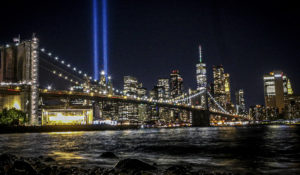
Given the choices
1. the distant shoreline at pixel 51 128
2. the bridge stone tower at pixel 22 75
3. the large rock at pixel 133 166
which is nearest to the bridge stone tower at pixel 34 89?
the bridge stone tower at pixel 22 75

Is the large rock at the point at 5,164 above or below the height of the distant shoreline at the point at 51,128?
above

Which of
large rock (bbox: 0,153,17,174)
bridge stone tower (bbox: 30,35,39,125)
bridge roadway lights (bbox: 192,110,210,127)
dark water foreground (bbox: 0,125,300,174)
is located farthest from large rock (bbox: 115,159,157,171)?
bridge roadway lights (bbox: 192,110,210,127)

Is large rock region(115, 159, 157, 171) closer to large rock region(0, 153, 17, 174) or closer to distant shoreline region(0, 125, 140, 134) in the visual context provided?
large rock region(0, 153, 17, 174)

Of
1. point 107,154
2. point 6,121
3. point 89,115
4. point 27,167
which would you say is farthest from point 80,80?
point 27,167

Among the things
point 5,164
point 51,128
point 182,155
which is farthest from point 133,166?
point 51,128

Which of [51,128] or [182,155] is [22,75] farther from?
[182,155]

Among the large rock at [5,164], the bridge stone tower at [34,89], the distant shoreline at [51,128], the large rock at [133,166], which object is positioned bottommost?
the distant shoreline at [51,128]

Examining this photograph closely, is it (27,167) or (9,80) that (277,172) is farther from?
(9,80)

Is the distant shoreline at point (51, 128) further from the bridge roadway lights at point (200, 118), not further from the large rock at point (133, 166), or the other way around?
the large rock at point (133, 166)

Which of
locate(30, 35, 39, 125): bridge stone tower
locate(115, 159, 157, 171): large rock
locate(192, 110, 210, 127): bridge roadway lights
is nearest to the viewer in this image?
locate(115, 159, 157, 171): large rock
